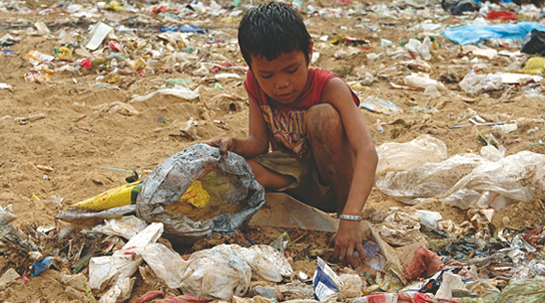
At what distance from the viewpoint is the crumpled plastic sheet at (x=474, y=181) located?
252 centimetres

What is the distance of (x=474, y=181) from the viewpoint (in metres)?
2.60

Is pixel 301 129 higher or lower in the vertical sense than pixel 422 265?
higher

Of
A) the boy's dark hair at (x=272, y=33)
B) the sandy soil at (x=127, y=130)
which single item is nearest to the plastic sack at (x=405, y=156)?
the sandy soil at (x=127, y=130)

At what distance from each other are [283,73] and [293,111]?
0.31 metres

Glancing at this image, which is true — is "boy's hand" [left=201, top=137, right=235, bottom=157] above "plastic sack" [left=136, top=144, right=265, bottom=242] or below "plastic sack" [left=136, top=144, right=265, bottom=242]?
above

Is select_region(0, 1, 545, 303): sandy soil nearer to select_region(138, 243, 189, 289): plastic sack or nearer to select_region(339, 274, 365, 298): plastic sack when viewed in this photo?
select_region(138, 243, 189, 289): plastic sack

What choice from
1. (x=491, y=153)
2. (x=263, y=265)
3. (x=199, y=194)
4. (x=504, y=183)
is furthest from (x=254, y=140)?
(x=491, y=153)

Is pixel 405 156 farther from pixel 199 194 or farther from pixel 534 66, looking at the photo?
pixel 534 66

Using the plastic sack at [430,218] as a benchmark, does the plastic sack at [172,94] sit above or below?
below

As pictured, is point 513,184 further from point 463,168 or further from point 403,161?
point 403,161

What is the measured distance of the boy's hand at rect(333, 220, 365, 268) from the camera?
6.22ft

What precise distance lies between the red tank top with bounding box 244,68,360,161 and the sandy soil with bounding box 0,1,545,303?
0.44 m

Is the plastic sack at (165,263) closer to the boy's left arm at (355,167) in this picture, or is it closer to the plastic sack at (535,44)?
the boy's left arm at (355,167)

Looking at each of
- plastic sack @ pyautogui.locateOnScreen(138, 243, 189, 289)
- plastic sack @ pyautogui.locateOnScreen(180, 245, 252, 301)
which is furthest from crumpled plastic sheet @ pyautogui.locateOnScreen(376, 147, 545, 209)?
plastic sack @ pyautogui.locateOnScreen(138, 243, 189, 289)
